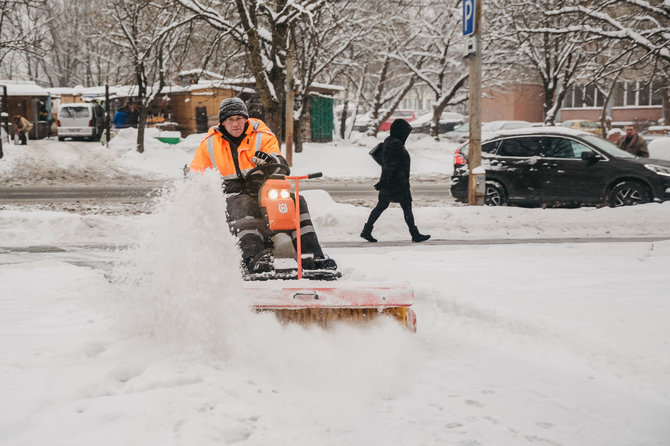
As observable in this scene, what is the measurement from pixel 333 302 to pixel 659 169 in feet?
31.1

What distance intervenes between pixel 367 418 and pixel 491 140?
404 inches

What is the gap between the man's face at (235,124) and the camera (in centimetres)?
541

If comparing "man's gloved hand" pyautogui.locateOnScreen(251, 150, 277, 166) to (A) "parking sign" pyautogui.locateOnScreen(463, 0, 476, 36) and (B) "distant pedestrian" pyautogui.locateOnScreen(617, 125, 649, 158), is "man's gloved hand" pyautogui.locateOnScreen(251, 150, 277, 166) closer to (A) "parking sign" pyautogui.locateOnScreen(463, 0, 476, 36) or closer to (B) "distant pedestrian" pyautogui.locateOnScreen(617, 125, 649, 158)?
(A) "parking sign" pyautogui.locateOnScreen(463, 0, 476, 36)

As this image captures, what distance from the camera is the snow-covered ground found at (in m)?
3.28

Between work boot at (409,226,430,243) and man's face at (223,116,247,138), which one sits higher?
man's face at (223,116,247,138)

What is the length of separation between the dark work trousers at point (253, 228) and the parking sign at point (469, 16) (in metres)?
7.67

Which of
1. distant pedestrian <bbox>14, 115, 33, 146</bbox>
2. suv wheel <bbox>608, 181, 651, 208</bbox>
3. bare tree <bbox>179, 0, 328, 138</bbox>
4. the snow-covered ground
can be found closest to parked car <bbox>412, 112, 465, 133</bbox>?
distant pedestrian <bbox>14, 115, 33, 146</bbox>

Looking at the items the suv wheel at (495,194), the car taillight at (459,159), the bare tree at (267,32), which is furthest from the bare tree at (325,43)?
the suv wheel at (495,194)

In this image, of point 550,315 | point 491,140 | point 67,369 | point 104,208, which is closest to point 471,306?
point 550,315

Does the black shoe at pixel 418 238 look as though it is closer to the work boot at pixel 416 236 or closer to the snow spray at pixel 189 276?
the work boot at pixel 416 236

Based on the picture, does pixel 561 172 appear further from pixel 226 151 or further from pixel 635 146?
pixel 226 151

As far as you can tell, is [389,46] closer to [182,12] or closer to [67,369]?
[182,12]

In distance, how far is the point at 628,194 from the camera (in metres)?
11.8

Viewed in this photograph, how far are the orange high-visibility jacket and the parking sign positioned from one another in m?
7.41
